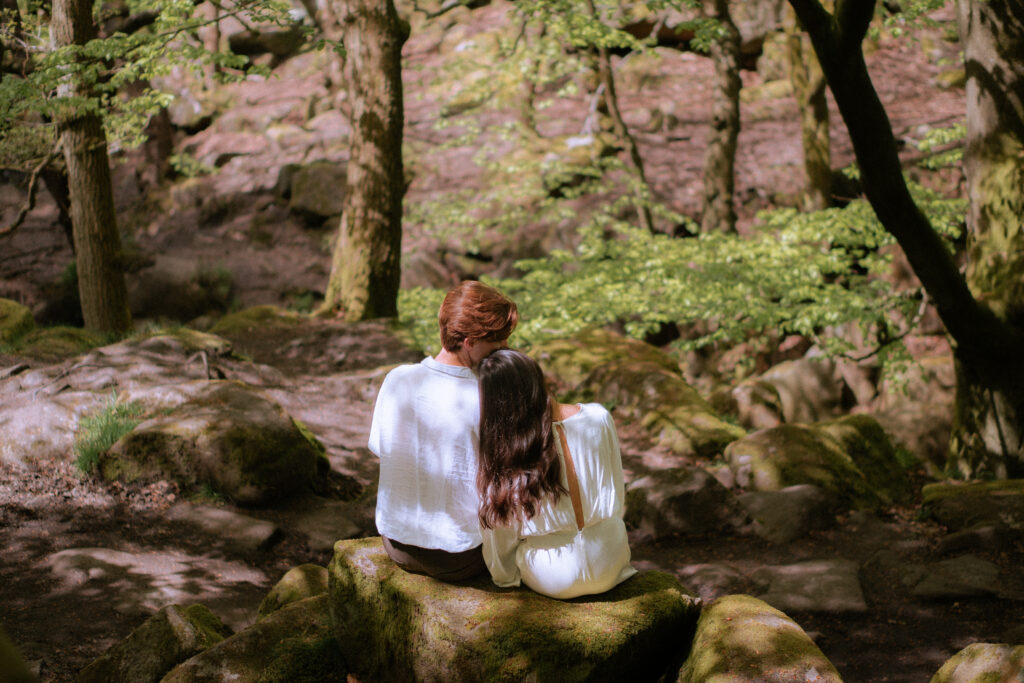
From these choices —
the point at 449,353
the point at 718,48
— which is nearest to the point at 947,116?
the point at 718,48

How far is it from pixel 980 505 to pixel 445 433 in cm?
470

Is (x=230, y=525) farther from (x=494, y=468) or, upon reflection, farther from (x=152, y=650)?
(x=494, y=468)

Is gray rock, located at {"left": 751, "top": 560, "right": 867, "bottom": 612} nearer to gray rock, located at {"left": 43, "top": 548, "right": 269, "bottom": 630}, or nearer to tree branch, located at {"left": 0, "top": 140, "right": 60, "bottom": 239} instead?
gray rock, located at {"left": 43, "top": 548, "right": 269, "bottom": 630}

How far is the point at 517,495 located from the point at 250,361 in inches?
263

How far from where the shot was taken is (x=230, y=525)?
514 cm

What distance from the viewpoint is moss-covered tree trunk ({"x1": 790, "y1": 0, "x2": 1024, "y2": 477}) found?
5.80 m

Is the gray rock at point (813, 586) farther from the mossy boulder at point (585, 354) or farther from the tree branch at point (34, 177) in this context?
the tree branch at point (34, 177)

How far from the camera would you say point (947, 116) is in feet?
56.2

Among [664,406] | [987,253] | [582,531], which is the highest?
[987,253]

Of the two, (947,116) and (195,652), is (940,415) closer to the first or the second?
(195,652)

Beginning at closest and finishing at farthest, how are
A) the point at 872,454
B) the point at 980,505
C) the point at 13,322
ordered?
1. the point at 980,505
2. the point at 872,454
3. the point at 13,322

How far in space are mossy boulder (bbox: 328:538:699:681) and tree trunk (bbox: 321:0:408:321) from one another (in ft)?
27.2

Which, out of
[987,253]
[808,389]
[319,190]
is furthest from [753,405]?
[319,190]

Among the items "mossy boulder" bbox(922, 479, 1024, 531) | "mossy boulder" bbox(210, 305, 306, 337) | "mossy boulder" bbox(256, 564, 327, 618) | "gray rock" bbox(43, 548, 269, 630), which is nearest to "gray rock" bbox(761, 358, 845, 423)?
"mossy boulder" bbox(922, 479, 1024, 531)
